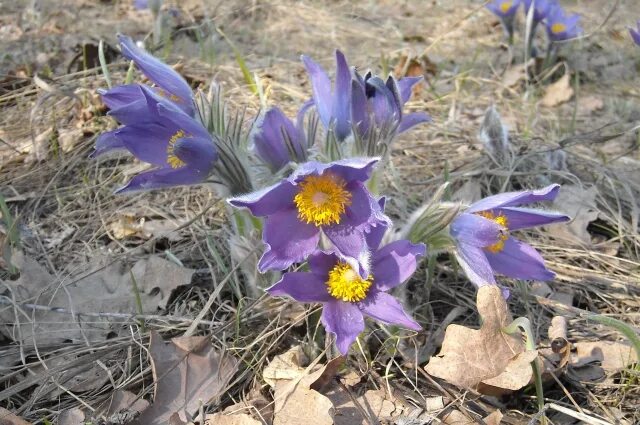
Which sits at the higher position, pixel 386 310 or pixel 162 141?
pixel 162 141

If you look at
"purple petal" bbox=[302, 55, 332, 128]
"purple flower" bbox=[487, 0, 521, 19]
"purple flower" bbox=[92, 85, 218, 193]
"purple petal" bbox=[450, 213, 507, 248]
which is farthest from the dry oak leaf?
"purple flower" bbox=[487, 0, 521, 19]

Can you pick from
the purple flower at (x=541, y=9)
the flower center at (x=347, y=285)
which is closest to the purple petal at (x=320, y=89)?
the flower center at (x=347, y=285)

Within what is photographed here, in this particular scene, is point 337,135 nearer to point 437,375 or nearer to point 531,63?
point 437,375

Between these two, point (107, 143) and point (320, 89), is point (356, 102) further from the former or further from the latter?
point (107, 143)

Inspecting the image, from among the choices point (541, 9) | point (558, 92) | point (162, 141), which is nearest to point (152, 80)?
point (162, 141)

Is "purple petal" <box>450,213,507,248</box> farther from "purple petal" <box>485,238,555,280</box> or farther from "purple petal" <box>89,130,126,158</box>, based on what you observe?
"purple petal" <box>89,130,126,158</box>

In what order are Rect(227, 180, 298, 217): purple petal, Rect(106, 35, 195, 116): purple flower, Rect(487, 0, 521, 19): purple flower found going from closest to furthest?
Rect(227, 180, 298, 217): purple petal
Rect(106, 35, 195, 116): purple flower
Rect(487, 0, 521, 19): purple flower

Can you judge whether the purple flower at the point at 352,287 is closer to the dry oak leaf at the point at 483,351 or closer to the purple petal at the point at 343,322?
the purple petal at the point at 343,322
